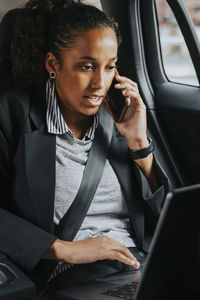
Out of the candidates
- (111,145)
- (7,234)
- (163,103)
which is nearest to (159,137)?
(163,103)

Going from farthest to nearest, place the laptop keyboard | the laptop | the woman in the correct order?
the woman
the laptop keyboard
the laptop

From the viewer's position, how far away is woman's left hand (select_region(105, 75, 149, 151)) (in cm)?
170

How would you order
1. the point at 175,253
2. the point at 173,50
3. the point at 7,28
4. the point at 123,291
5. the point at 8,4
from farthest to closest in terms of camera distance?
1. the point at 173,50
2. the point at 8,4
3. the point at 7,28
4. the point at 123,291
5. the point at 175,253

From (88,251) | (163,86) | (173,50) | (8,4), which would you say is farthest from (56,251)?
(173,50)

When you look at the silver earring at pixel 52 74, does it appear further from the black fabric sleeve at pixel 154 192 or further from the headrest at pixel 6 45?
the black fabric sleeve at pixel 154 192

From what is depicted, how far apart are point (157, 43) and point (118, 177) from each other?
0.82 metres

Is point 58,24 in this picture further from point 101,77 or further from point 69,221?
point 69,221

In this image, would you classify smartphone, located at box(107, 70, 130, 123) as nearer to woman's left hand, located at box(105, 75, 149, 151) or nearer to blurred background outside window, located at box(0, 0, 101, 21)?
woman's left hand, located at box(105, 75, 149, 151)

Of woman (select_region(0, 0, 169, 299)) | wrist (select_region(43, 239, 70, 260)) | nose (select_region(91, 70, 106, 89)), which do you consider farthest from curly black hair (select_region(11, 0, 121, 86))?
wrist (select_region(43, 239, 70, 260))

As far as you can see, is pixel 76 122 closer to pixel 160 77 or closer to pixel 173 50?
pixel 160 77

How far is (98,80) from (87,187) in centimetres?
33

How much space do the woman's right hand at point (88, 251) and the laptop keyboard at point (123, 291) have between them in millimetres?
119

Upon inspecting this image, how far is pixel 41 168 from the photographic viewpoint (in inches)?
62.9

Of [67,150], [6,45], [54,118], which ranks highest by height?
[6,45]
